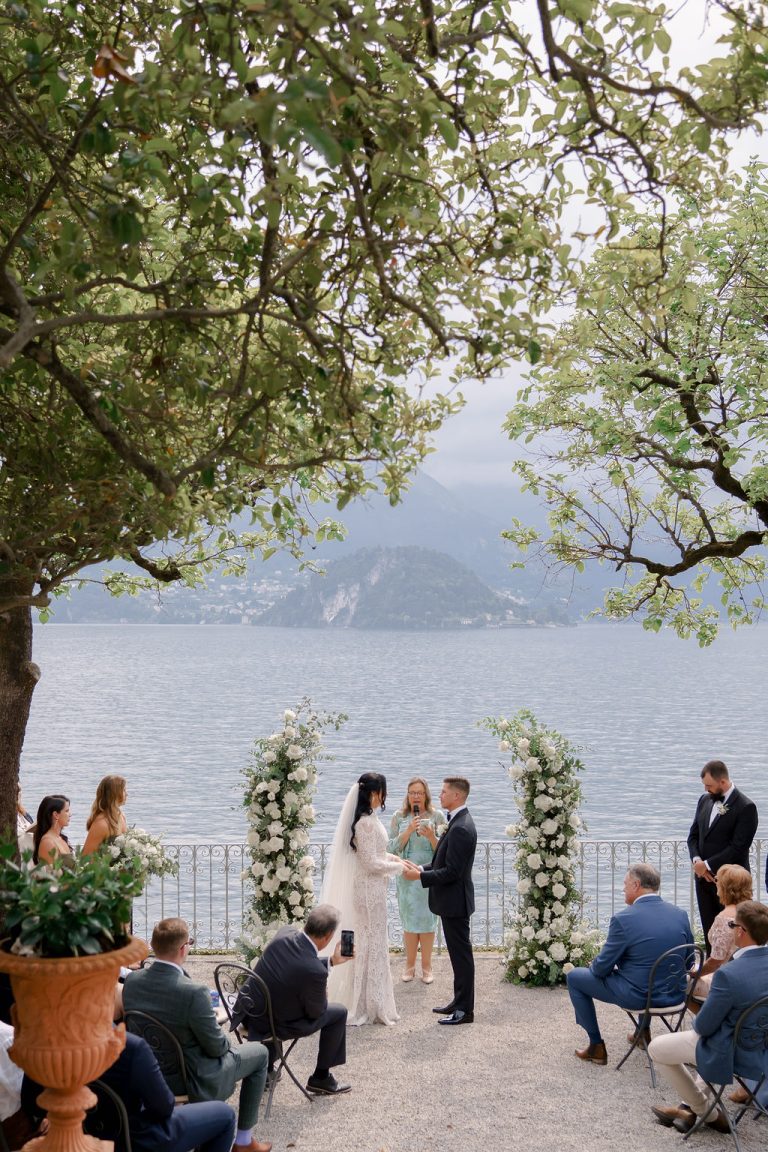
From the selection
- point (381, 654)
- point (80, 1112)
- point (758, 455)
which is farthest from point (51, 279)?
point (381, 654)

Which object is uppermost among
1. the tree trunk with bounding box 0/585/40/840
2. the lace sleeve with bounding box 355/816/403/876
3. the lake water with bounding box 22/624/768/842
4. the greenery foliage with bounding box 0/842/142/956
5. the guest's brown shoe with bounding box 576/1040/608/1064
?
the tree trunk with bounding box 0/585/40/840

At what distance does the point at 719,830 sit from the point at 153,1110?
252 inches

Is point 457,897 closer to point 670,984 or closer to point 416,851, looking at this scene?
point 416,851

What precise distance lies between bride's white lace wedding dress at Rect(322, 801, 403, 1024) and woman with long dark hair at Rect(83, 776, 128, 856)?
2.07 metres

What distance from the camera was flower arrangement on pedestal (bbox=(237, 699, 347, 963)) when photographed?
11.0m

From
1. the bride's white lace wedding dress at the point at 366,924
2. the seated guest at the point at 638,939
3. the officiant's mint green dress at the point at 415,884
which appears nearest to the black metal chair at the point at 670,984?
the seated guest at the point at 638,939

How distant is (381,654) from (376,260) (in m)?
169

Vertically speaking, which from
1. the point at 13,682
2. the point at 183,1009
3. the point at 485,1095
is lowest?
the point at 485,1095

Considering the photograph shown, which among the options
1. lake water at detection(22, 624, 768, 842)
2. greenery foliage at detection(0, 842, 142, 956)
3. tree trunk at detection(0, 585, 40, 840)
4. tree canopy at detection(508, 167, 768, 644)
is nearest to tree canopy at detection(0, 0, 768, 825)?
greenery foliage at detection(0, 842, 142, 956)

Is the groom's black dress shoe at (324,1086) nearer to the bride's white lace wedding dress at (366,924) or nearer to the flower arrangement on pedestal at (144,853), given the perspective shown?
the bride's white lace wedding dress at (366,924)

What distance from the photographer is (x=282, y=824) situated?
1113cm

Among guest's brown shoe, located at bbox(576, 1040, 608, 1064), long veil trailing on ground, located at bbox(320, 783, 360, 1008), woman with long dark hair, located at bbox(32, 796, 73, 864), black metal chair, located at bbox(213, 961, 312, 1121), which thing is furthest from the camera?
long veil trailing on ground, located at bbox(320, 783, 360, 1008)

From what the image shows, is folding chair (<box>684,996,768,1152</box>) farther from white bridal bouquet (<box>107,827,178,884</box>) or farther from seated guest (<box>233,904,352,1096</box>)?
white bridal bouquet (<box>107,827,178,884</box>)

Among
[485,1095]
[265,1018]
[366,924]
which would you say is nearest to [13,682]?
[366,924]
